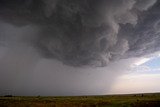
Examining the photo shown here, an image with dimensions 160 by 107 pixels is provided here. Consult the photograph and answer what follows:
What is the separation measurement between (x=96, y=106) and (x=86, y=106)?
3.06 meters

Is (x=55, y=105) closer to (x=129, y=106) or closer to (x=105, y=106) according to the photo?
(x=105, y=106)

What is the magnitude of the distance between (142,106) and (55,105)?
26.2 m

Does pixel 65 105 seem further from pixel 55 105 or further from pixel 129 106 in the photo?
pixel 129 106

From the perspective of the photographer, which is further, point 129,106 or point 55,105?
point 55,105

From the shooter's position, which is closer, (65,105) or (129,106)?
(129,106)

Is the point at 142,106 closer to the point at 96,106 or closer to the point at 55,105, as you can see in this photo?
the point at 96,106

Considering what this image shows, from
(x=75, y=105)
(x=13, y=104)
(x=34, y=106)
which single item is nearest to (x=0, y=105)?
(x=13, y=104)

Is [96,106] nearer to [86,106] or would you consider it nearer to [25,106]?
[86,106]

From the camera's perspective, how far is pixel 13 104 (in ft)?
246

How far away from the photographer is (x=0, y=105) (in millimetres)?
72625

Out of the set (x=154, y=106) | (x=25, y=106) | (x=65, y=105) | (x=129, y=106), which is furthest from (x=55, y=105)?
(x=154, y=106)

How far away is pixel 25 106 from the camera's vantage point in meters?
72.8

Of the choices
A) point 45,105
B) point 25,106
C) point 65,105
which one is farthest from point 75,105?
point 25,106

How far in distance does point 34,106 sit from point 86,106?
15.6 meters
